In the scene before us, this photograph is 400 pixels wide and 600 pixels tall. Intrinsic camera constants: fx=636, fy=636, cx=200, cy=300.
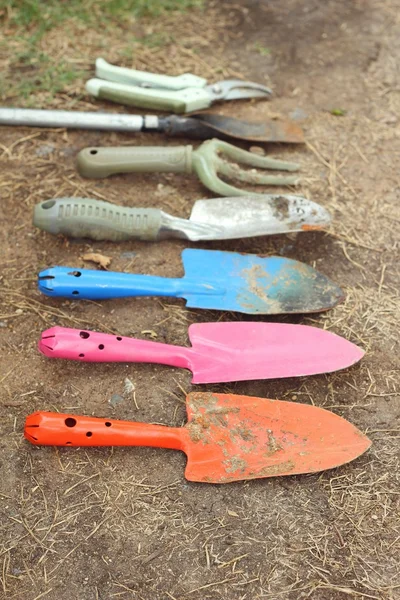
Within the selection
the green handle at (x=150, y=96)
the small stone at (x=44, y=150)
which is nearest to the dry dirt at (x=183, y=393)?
the small stone at (x=44, y=150)

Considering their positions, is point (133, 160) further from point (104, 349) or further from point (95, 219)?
point (104, 349)

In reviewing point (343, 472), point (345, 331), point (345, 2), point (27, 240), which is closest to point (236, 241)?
point (345, 331)

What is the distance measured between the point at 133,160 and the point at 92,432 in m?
1.13

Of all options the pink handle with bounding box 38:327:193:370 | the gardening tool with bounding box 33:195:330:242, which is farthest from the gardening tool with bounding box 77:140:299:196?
the pink handle with bounding box 38:327:193:370

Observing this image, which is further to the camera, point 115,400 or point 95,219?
point 95,219

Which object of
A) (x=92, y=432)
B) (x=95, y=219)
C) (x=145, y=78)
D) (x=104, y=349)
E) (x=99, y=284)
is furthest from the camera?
(x=145, y=78)

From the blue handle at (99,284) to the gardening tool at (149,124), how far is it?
0.79 meters

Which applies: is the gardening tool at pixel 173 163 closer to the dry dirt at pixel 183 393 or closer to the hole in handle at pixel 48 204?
the dry dirt at pixel 183 393

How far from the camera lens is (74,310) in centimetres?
216

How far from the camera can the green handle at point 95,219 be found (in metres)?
2.23

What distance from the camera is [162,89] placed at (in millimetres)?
2801

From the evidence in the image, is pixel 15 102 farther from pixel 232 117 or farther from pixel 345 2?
pixel 345 2

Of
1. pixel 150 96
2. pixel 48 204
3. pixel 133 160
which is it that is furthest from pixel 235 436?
pixel 150 96

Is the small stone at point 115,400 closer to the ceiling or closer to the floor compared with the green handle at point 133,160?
closer to the floor
